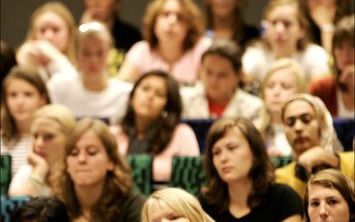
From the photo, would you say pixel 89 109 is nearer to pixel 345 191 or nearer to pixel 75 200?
pixel 75 200

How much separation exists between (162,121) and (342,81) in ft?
2.22

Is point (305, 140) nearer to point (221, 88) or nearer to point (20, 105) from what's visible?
point (221, 88)

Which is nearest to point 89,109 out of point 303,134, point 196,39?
point 196,39

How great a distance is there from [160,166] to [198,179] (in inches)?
8.0

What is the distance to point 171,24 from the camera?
5.09 metres

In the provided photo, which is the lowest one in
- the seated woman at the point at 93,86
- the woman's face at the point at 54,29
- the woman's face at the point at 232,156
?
the woman's face at the point at 232,156

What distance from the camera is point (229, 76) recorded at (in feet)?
15.6

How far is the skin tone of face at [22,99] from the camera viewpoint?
15.3 ft

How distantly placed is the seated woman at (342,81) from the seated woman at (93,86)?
817 mm

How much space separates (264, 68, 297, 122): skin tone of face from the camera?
4488 mm

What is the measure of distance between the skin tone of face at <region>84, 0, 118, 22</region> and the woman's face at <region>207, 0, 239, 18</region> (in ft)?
1.48

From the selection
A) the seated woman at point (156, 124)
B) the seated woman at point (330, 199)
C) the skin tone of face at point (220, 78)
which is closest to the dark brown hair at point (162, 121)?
the seated woman at point (156, 124)

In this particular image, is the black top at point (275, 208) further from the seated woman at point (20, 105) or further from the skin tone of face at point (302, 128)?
the seated woman at point (20, 105)

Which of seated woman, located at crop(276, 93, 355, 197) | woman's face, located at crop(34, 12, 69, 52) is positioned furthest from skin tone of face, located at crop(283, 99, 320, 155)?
woman's face, located at crop(34, 12, 69, 52)
